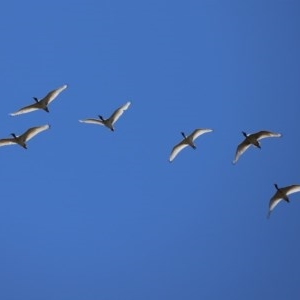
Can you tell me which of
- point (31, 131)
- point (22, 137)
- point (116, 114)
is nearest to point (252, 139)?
point (116, 114)

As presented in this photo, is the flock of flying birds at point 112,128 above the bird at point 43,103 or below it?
below

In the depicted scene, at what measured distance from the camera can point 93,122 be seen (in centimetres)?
7119

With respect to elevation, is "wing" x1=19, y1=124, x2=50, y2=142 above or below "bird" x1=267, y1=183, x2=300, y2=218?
above

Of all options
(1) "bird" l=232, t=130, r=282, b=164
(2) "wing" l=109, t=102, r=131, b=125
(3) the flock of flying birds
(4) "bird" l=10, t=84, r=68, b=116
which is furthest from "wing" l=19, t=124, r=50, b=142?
(1) "bird" l=232, t=130, r=282, b=164

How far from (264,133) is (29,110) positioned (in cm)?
2037

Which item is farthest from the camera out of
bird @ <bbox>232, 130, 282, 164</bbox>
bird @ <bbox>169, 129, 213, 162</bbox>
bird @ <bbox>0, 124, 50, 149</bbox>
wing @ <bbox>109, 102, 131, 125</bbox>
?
bird @ <bbox>169, 129, 213, 162</bbox>

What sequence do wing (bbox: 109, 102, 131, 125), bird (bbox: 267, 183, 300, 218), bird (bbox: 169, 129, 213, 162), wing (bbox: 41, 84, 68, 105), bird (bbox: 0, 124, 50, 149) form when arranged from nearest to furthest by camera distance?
bird (bbox: 267, 183, 300, 218)
wing (bbox: 41, 84, 68, 105)
bird (bbox: 0, 124, 50, 149)
wing (bbox: 109, 102, 131, 125)
bird (bbox: 169, 129, 213, 162)

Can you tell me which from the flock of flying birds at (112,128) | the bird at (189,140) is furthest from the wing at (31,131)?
the bird at (189,140)

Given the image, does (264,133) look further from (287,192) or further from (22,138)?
(22,138)

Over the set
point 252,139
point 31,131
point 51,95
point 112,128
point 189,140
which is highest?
point 51,95

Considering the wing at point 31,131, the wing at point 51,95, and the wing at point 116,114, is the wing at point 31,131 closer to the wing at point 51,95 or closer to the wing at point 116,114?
the wing at point 51,95

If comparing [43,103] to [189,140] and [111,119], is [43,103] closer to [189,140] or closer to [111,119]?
[111,119]

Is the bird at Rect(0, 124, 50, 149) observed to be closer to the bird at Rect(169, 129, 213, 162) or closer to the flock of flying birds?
the flock of flying birds

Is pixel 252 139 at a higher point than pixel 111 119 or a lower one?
lower
